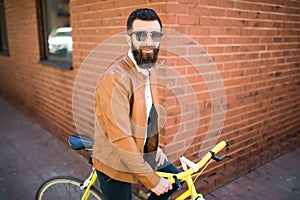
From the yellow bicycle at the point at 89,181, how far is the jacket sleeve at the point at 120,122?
16 cm

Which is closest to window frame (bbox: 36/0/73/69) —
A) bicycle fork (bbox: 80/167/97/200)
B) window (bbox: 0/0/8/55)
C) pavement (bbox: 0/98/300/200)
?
pavement (bbox: 0/98/300/200)

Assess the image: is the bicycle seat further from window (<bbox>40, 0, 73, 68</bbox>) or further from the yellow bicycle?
window (<bbox>40, 0, 73, 68</bbox>)

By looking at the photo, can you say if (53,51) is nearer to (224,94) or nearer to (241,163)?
(224,94)

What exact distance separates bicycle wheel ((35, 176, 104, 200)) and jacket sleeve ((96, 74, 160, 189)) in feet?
2.18

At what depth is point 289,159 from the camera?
3781 mm

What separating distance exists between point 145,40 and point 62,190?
5.53 ft

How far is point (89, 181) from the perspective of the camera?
80.0 inches

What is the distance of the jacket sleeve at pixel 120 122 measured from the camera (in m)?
1.46

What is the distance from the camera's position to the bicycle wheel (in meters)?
2.13

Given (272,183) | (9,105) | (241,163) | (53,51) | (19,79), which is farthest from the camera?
(9,105)

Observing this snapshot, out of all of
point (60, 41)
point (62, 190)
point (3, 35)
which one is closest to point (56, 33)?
point (60, 41)

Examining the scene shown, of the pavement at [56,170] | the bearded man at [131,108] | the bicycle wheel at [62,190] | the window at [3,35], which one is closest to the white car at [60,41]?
the pavement at [56,170]

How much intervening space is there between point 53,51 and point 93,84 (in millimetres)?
1797

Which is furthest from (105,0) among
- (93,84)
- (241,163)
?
(241,163)
